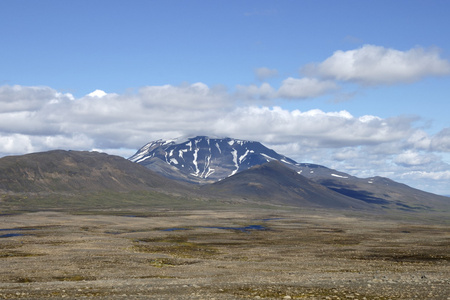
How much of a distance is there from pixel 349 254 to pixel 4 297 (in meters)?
47.5

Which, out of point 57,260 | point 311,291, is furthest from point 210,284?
point 57,260

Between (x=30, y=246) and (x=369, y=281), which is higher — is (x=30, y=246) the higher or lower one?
the lower one

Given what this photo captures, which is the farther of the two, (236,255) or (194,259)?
(236,255)

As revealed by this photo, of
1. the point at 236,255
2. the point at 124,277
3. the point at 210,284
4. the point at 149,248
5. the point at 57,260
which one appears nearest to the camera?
the point at 210,284

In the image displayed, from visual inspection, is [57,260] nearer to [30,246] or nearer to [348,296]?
[30,246]

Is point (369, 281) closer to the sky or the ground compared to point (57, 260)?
closer to the sky

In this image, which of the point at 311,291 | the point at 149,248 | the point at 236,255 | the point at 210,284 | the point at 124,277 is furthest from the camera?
the point at 149,248

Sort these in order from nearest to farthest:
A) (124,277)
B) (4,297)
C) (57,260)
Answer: (4,297)
(124,277)
(57,260)

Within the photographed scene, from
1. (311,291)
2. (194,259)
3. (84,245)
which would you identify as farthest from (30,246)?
(311,291)

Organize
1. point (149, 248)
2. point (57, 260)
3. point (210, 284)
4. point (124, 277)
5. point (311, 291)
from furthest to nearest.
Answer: point (149, 248) < point (57, 260) < point (124, 277) < point (210, 284) < point (311, 291)

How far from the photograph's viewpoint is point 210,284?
38.9 metres

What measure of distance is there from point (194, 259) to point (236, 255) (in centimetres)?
803

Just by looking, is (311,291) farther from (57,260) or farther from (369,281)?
(57,260)

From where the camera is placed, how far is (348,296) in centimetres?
3262
